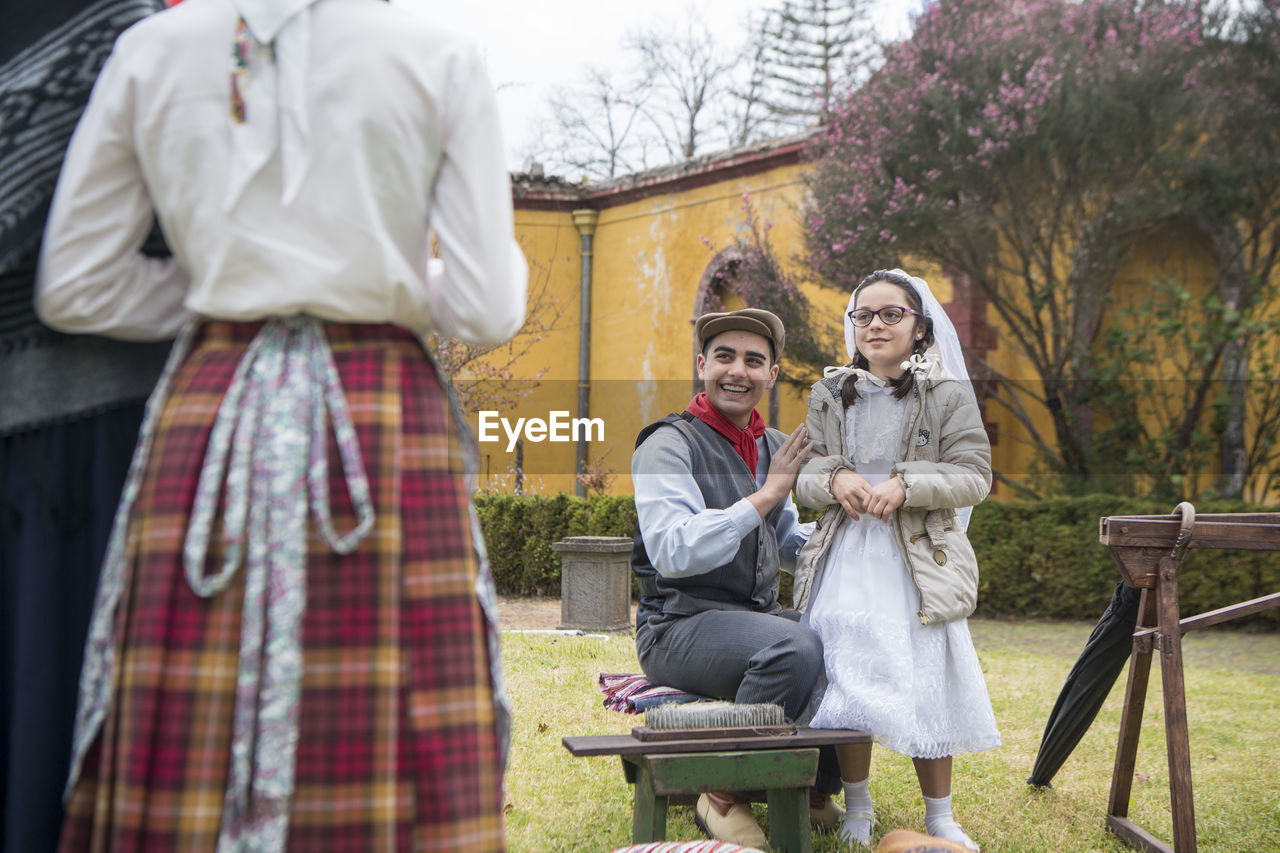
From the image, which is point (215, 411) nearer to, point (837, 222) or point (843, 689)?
point (843, 689)

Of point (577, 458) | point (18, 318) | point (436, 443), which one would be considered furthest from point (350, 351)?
point (577, 458)

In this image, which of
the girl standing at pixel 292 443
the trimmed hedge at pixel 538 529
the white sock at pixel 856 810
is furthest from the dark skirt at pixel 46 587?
the trimmed hedge at pixel 538 529

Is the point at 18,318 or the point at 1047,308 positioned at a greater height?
the point at 1047,308

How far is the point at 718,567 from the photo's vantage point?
3377 millimetres

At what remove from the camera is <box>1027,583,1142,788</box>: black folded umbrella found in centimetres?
379

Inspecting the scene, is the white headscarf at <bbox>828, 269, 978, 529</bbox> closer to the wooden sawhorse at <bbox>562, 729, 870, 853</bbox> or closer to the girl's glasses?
the girl's glasses

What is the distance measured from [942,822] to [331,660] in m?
2.22

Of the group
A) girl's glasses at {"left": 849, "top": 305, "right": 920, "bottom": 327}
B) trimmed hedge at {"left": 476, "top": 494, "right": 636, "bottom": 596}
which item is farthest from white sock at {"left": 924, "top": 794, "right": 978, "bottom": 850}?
trimmed hedge at {"left": 476, "top": 494, "right": 636, "bottom": 596}

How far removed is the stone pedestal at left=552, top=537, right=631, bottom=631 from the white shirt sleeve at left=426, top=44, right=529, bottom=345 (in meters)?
6.90

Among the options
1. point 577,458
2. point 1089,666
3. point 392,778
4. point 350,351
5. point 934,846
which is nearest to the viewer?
point 392,778

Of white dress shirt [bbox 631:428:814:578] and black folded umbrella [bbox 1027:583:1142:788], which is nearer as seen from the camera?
white dress shirt [bbox 631:428:814:578]

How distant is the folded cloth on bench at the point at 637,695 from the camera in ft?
11.1

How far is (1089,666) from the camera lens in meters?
3.84

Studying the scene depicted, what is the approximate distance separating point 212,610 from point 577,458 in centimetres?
1488
